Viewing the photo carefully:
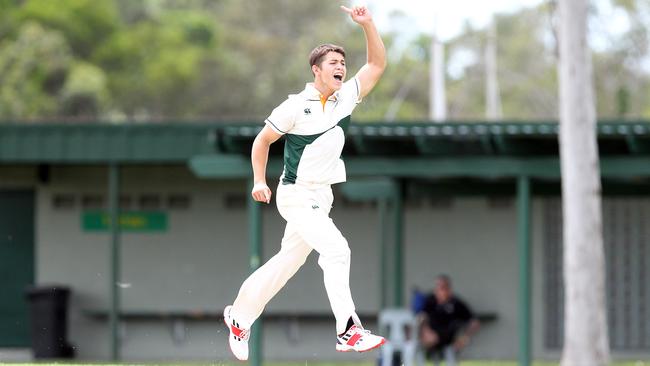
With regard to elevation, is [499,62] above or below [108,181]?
above

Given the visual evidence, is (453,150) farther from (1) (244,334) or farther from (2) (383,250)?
(1) (244,334)

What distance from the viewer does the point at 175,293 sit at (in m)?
21.3

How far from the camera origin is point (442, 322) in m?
18.2

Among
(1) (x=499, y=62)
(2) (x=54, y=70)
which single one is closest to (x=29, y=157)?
(2) (x=54, y=70)

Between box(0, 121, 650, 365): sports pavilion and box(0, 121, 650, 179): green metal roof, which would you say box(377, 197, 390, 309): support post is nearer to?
box(0, 121, 650, 365): sports pavilion

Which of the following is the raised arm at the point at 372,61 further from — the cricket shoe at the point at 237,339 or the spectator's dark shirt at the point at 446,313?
the spectator's dark shirt at the point at 446,313

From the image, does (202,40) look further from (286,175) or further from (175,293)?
(286,175)

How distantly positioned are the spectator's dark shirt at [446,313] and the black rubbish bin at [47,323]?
4.99 metres

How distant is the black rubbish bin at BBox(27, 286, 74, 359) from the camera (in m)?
20.0

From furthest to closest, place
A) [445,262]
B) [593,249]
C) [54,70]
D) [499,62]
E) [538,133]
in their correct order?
[499,62], [54,70], [445,262], [593,249], [538,133]

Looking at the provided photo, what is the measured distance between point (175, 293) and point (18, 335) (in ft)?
7.43

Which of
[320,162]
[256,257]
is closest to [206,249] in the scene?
[256,257]

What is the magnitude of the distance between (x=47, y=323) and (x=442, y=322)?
541cm

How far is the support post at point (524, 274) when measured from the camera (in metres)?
16.3
